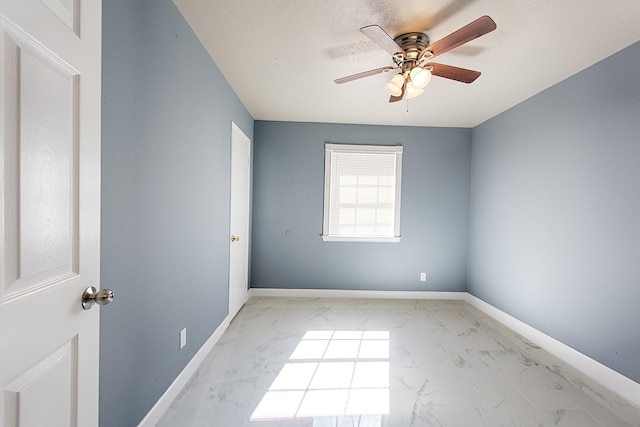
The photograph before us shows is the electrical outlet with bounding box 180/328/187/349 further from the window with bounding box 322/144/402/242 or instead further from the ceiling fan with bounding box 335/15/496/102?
the window with bounding box 322/144/402/242

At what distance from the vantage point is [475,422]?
5.57 feet

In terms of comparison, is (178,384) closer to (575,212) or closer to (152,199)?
(152,199)

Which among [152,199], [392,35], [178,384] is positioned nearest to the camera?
[152,199]

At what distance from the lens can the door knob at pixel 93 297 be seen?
83 cm

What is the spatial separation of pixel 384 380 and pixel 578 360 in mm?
1654

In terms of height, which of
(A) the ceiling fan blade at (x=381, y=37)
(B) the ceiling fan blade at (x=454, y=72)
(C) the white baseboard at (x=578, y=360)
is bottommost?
(C) the white baseboard at (x=578, y=360)

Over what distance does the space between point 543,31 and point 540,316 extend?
2.46 meters

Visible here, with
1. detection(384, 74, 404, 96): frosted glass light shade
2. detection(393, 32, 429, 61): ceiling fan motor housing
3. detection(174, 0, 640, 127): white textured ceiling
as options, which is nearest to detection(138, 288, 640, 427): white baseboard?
detection(174, 0, 640, 127): white textured ceiling

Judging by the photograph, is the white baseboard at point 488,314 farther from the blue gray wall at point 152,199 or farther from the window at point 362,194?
the window at point 362,194

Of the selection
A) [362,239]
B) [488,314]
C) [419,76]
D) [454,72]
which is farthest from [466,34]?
[488,314]

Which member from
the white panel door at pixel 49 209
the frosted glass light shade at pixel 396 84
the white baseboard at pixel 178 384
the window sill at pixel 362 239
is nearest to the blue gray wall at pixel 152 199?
the white baseboard at pixel 178 384

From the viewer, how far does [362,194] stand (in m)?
3.95

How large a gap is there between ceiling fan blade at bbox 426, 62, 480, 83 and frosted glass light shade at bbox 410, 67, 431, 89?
0.16m

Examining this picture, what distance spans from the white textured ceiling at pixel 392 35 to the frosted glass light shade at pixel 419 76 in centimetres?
28
